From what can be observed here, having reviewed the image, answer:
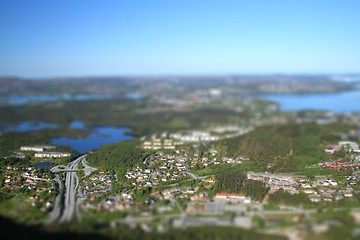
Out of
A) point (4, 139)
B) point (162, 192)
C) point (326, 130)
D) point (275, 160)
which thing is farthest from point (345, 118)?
point (4, 139)

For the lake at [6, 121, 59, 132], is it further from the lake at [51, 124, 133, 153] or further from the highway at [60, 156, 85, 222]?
Answer: the highway at [60, 156, 85, 222]

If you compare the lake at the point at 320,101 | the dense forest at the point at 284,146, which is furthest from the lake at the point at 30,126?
the lake at the point at 320,101

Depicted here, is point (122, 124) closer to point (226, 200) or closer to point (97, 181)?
point (97, 181)

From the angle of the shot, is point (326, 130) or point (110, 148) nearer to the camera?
point (110, 148)

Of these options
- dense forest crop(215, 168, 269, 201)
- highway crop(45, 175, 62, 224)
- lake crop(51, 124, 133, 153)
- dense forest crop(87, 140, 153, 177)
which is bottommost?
lake crop(51, 124, 133, 153)

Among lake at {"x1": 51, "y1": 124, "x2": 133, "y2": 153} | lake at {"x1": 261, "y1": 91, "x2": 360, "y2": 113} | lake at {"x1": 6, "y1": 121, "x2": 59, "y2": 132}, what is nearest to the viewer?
lake at {"x1": 51, "y1": 124, "x2": 133, "y2": 153}

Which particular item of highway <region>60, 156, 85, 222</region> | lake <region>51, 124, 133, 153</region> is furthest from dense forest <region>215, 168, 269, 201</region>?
lake <region>51, 124, 133, 153</region>
